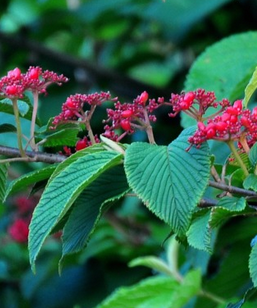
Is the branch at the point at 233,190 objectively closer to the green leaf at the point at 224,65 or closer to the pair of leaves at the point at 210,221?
the pair of leaves at the point at 210,221

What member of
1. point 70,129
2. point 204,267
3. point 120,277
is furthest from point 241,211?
point 120,277

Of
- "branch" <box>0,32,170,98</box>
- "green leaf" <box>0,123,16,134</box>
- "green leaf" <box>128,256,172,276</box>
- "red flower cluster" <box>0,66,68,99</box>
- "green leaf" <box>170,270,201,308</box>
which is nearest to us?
"red flower cluster" <box>0,66,68,99</box>

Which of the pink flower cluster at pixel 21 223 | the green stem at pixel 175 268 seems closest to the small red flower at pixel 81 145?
the green stem at pixel 175 268

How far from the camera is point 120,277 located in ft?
7.56

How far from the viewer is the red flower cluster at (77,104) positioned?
0.98m

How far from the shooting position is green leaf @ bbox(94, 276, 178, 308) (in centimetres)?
134

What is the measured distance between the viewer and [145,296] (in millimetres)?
1375

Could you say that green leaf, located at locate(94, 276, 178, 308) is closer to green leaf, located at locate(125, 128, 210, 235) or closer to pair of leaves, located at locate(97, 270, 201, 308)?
pair of leaves, located at locate(97, 270, 201, 308)

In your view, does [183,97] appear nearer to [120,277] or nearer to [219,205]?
[219,205]

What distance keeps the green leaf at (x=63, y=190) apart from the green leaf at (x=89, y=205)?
73mm

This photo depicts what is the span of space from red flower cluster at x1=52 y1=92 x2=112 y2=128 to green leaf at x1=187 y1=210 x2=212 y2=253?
20 centimetres

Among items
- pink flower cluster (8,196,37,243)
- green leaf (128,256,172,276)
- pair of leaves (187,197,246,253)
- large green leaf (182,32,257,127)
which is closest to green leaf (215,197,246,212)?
pair of leaves (187,197,246,253)

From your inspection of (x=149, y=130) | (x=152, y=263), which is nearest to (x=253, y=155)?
(x=149, y=130)

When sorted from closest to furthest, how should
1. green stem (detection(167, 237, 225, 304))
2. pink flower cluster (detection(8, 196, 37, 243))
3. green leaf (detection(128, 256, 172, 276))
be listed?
1. green leaf (detection(128, 256, 172, 276))
2. green stem (detection(167, 237, 225, 304))
3. pink flower cluster (detection(8, 196, 37, 243))
